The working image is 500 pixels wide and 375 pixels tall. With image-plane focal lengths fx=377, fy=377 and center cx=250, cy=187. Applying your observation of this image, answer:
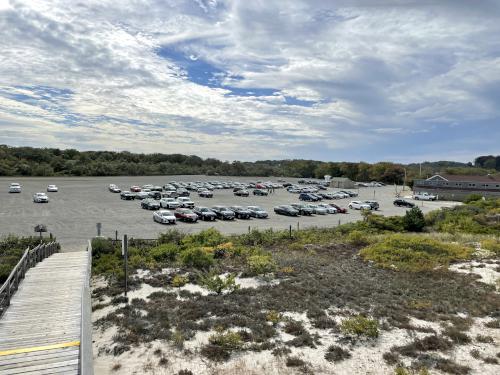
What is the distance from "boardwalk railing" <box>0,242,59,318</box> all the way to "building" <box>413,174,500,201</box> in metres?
74.2

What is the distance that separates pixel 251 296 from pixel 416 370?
7.26 meters

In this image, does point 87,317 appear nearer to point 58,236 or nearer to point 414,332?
point 414,332

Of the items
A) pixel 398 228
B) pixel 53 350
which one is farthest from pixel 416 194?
pixel 53 350

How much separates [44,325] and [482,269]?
20.2 meters

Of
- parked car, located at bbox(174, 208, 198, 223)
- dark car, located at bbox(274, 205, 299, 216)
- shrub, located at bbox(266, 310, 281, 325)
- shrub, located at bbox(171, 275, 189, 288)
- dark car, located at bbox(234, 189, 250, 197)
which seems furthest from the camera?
dark car, located at bbox(234, 189, 250, 197)

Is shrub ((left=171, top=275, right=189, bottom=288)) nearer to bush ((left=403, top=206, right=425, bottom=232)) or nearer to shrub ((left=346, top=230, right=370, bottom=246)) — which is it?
shrub ((left=346, top=230, right=370, bottom=246))

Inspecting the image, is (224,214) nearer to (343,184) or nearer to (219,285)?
(219,285)

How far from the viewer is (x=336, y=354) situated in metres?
10.6

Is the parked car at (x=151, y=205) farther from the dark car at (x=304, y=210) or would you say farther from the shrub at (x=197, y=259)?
the shrub at (x=197, y=259)

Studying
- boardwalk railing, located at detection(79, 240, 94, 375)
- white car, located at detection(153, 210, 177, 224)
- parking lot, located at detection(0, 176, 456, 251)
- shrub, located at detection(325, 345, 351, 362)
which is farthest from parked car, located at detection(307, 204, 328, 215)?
boardwalk railing, located at detection(79, 240, 94, 375)

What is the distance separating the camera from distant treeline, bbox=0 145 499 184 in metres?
107

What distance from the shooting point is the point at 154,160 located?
15162 centimetres

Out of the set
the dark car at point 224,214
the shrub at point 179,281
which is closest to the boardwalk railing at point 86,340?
the shrub at point 179,281

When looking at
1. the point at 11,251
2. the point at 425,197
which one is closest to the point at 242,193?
the point at 425,197
